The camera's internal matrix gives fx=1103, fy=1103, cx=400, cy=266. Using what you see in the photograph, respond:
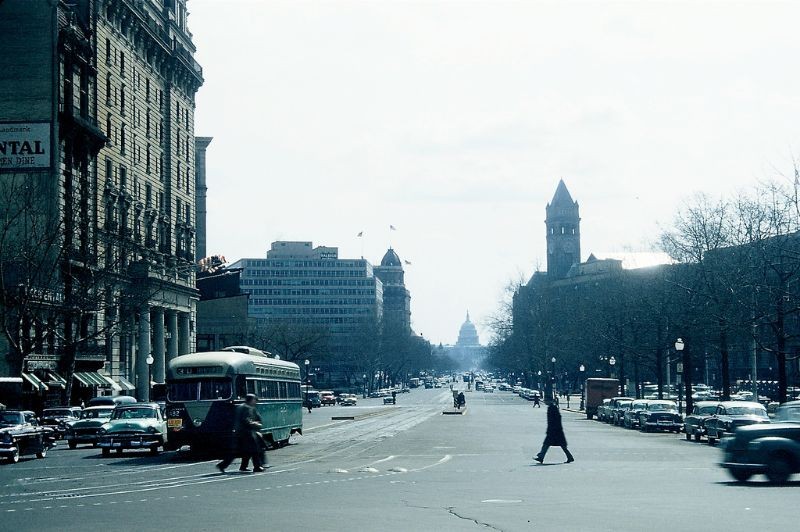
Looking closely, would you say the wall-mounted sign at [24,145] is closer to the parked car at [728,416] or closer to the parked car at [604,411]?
the parked car at [728,416]

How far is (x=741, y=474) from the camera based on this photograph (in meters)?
24.1

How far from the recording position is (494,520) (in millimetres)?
17219

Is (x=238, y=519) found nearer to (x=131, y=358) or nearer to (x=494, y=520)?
(x=494, y=520)

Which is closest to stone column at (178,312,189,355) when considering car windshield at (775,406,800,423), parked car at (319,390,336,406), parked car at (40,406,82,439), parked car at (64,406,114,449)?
parked car at (319,390,336,406)

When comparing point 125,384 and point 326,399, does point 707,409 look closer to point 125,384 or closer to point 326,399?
point 125,384

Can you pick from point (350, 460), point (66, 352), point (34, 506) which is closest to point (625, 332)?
point (66, 352)

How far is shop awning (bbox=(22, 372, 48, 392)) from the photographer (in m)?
64.1

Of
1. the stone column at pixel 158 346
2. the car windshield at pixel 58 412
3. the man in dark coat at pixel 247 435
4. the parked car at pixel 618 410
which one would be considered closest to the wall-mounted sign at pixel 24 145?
the car windshield at pixel 58 412

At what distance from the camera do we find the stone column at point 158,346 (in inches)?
3460

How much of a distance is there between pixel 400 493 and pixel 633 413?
132 ft

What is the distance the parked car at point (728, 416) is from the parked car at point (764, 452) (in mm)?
16986

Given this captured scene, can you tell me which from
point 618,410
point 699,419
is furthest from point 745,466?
point 618,410

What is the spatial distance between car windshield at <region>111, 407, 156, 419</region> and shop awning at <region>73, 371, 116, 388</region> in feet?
113

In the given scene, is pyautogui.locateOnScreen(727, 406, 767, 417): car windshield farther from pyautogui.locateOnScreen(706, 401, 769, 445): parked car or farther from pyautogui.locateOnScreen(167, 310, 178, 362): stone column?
pyautogui.locateOnScreen(167, 310, 178, 362): stone column
